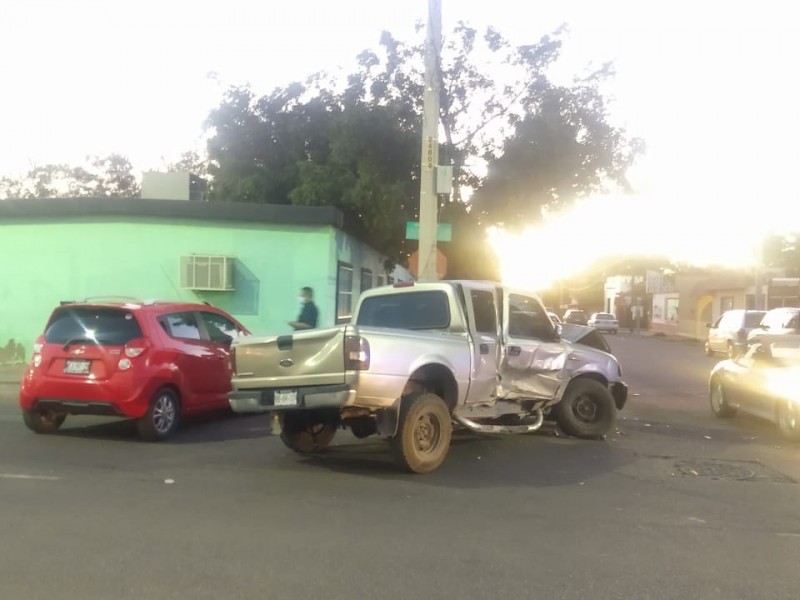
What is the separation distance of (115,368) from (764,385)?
8.44 metres

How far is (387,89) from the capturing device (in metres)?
21.9

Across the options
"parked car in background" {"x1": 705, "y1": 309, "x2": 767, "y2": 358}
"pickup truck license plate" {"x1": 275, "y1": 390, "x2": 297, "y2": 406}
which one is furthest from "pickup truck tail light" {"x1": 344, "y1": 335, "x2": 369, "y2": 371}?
"parked car in background" {"x1": 705, "y1": 309, "x2": 767, "y2": 358}

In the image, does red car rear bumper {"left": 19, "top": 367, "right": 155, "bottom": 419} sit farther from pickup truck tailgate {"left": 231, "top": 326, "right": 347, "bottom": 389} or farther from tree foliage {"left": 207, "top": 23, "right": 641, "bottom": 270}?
tree foliage {"left": 207, "top": 23, "right": 641, "bottom": 270}

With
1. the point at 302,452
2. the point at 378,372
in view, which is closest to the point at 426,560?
the point at 378,372

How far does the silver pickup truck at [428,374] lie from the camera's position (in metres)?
7.82

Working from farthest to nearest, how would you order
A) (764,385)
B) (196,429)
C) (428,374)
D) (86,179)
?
1. (86,179)
2. (764,385)
3. (196,429)
4. (428,374)

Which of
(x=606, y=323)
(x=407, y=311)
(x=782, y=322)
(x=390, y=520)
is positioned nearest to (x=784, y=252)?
(x=606, y=323)

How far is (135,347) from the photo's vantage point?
9.80 meters

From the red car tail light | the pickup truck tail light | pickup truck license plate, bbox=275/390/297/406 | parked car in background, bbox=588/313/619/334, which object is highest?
the pickup truck tail light

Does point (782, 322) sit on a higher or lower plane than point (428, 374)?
higher

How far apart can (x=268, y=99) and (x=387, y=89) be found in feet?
10.8

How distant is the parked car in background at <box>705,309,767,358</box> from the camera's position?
2752 cm

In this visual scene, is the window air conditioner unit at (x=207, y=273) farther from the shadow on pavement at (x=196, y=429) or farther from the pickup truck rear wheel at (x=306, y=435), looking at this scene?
the pickup truck rear wheel at (x=306, y=435)

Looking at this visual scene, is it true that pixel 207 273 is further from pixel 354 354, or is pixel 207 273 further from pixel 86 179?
pixel 86 179
